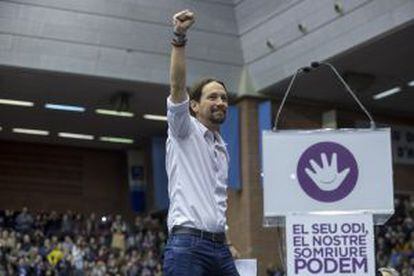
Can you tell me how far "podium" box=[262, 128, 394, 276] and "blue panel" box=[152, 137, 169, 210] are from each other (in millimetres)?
23147

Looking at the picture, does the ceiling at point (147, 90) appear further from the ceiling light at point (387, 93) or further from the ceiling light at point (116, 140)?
the ceiling light at point (116, 140)

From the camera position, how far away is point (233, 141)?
25.5m

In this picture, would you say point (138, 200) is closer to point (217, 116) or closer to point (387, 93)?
point (387, 93)

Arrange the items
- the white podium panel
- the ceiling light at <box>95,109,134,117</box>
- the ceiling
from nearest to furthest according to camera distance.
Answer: the white podium panel < the ceiling < the ceiling light at <box>95,109,134,117</box>

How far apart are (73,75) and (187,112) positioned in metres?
20.0

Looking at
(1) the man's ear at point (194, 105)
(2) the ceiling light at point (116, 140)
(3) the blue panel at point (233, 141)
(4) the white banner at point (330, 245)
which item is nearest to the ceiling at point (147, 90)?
(2) the ceiling light at point (116, 140)

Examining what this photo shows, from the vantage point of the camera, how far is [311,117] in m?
26.3

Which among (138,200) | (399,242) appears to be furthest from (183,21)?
(138,200)

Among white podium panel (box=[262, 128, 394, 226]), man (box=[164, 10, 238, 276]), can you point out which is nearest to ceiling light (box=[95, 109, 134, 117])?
white podium panel (box=[262, 128, 394, 226])

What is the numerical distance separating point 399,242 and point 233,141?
5.48 m

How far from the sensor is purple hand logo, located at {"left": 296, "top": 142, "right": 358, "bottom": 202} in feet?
18.9

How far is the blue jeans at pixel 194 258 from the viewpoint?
3.89 m

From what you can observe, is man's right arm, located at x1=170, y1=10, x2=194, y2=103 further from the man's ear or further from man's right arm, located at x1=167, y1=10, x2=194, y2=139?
the man's ear

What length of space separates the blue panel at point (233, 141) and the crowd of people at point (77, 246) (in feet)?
10.5
